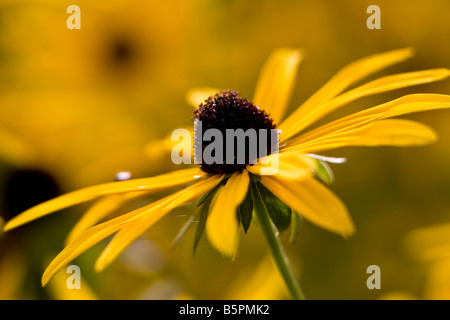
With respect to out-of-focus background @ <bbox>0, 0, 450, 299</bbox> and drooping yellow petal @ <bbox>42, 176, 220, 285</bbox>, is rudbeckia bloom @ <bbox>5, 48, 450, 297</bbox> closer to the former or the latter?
drooping yellow petal @ <bbox>42, 176, 220, 285</bbox>

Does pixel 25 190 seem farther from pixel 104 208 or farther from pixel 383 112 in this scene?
pixel 383 112

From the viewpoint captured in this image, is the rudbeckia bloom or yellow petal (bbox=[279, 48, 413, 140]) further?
yellow petal (bbox=[279, 48, 413, 140])

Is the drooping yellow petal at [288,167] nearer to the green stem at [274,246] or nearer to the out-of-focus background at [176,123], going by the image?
the green stem at [274,246]

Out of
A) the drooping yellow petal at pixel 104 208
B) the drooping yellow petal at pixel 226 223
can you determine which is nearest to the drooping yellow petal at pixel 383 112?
the drooping yellow petal at pixel 226 223

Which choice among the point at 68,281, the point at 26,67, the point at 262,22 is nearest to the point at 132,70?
the point at 26,67

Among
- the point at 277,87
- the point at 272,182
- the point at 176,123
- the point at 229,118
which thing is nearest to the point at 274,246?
the point at 272,182

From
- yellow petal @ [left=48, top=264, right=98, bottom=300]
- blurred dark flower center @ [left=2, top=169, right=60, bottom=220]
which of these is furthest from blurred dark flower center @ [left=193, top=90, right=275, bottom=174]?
blurred dark flower center @ [left=2, top=169, right=60, bottom=220]
